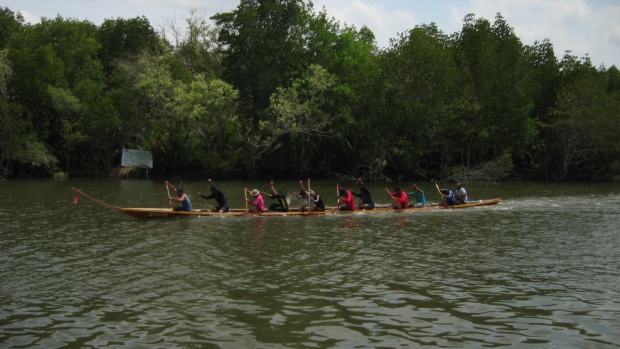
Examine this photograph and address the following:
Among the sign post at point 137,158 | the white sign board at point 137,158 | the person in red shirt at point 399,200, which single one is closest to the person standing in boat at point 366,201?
the person in red shirt at point 399,200

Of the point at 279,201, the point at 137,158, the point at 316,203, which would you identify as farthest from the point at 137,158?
the point at 316,203

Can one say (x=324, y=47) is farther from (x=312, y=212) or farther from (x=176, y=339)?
(x=176, y=339)

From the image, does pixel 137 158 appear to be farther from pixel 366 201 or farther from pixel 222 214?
pixel 366 201

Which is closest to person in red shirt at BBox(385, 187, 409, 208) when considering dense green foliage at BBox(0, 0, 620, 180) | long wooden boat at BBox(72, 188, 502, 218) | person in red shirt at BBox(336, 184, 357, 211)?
long wooden boat at BBox(72, 188, 502, 218)

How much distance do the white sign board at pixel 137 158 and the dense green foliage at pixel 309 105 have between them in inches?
39.2

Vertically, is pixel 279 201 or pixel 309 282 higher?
pixel 279 201

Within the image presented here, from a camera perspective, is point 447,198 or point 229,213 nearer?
point 229,213

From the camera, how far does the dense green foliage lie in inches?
→ 1726

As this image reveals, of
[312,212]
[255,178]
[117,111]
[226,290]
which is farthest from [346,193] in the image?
[117,111]

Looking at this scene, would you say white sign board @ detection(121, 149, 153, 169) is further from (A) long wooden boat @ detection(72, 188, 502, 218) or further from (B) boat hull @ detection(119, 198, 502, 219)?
(B) boat hull @ detection(119, 198, 502, 219)

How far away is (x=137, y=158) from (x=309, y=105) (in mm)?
16463

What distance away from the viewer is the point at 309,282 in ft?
40.3

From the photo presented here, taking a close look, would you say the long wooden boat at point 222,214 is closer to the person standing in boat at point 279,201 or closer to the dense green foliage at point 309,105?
the person standing in boat at point 279,201

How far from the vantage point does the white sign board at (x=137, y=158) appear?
163 feet
